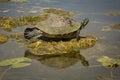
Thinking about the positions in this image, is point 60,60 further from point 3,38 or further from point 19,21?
point 19,21

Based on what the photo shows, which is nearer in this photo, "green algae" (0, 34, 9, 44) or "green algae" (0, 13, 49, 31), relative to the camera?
"green algae" (0, 34, 9, 44)

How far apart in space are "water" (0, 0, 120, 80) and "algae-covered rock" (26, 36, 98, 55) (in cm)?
21

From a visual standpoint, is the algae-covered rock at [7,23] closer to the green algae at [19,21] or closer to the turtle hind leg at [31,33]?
the green algae at [19,21]

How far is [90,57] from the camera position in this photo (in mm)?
5941

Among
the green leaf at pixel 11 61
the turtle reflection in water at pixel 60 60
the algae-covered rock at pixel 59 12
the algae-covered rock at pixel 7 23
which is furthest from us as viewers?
the algae-covered rock at pixel 59 12

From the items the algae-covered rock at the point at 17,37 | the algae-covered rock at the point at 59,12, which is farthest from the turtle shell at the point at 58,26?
the algae-covered rock at the point at 59,12

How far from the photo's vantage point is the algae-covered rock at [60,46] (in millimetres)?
6202

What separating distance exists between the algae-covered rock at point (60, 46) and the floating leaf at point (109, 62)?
36.5 inches

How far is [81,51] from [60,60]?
0.80 metres

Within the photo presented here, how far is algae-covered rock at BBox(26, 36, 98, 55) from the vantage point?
620 cm

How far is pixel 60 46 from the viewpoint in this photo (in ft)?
21.4

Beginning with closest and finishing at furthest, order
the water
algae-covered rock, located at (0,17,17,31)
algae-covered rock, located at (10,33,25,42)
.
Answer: the water → algae-covered rock, located at (10,33,25,42) → algae-covered rock, located at (0,17,17,31)

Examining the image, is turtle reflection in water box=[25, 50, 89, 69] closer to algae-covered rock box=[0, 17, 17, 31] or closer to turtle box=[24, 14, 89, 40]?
turtle box=[24, 14, 89, 40]

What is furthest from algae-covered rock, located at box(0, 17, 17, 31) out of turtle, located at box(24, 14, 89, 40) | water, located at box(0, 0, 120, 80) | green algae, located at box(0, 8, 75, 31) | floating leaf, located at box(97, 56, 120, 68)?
floating leaf, located at box(97, 56, 120, 68)
